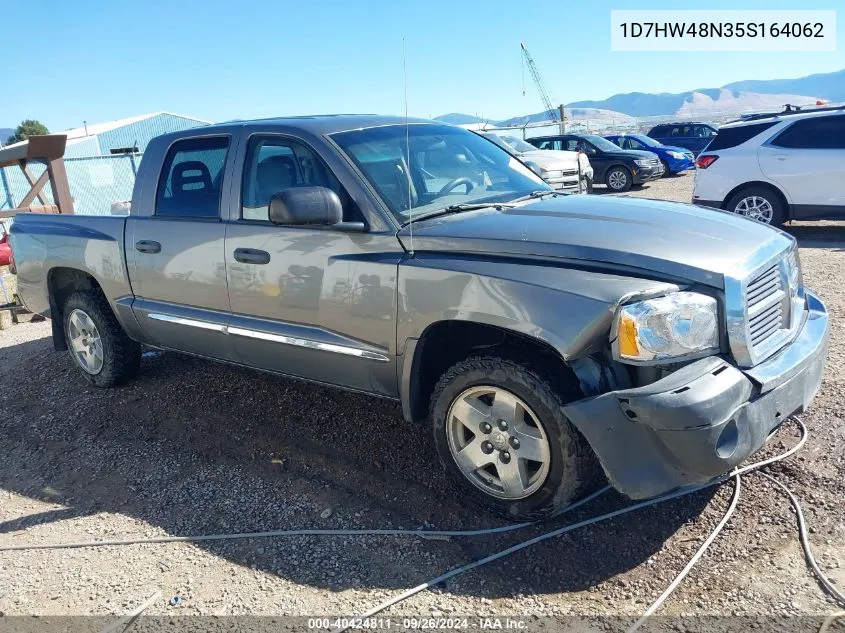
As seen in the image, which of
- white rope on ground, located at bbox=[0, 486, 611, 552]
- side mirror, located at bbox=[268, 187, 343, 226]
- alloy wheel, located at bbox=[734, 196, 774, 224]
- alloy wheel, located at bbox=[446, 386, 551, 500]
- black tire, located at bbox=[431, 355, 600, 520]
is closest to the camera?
black tire, located at bbox=[431, 355, 600, 520]

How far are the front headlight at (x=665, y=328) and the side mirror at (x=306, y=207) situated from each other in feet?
5.05

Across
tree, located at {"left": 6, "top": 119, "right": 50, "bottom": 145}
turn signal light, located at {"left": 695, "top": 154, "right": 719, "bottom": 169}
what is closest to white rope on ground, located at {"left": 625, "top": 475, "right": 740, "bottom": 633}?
turn signal light, located at {"left": 695, "top": 154, "right": 719, "bottom": 169}

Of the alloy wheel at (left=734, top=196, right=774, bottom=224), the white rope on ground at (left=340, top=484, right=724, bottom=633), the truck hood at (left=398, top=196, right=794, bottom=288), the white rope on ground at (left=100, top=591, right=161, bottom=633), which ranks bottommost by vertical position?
the white rope on ground at (left=100, top=591, right=161, bottom=633)

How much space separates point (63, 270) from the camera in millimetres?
5438

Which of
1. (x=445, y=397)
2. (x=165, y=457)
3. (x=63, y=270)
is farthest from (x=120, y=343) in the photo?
(x=445, y=397)

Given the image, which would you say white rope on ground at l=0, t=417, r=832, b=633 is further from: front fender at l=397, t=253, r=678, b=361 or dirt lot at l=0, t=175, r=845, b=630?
front fender at l=397, t=253, r=678, b=361

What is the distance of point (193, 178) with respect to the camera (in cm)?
451

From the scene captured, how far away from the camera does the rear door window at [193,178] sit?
4.29 metres

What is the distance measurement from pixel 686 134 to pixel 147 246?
23.2 m

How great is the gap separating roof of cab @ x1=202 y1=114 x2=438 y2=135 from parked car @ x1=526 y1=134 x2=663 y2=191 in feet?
48.2

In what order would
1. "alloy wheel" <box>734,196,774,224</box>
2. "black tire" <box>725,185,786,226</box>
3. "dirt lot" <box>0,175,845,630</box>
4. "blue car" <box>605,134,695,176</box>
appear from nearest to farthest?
1. "dirt lot" <box>0,175,845,630</box>
2. "black tire" <box>725,185,786,226</box>
3. "alloy wheel" <box>734,196,774,224</box>
4. "blue car" <box>605,134,695,176</box>

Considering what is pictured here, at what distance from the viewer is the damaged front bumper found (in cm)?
265

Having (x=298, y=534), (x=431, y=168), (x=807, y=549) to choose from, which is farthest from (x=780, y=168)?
(x=298, y=534)

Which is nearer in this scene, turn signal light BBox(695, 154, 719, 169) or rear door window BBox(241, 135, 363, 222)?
rear door window BBox(241, 135, 363, 222)
